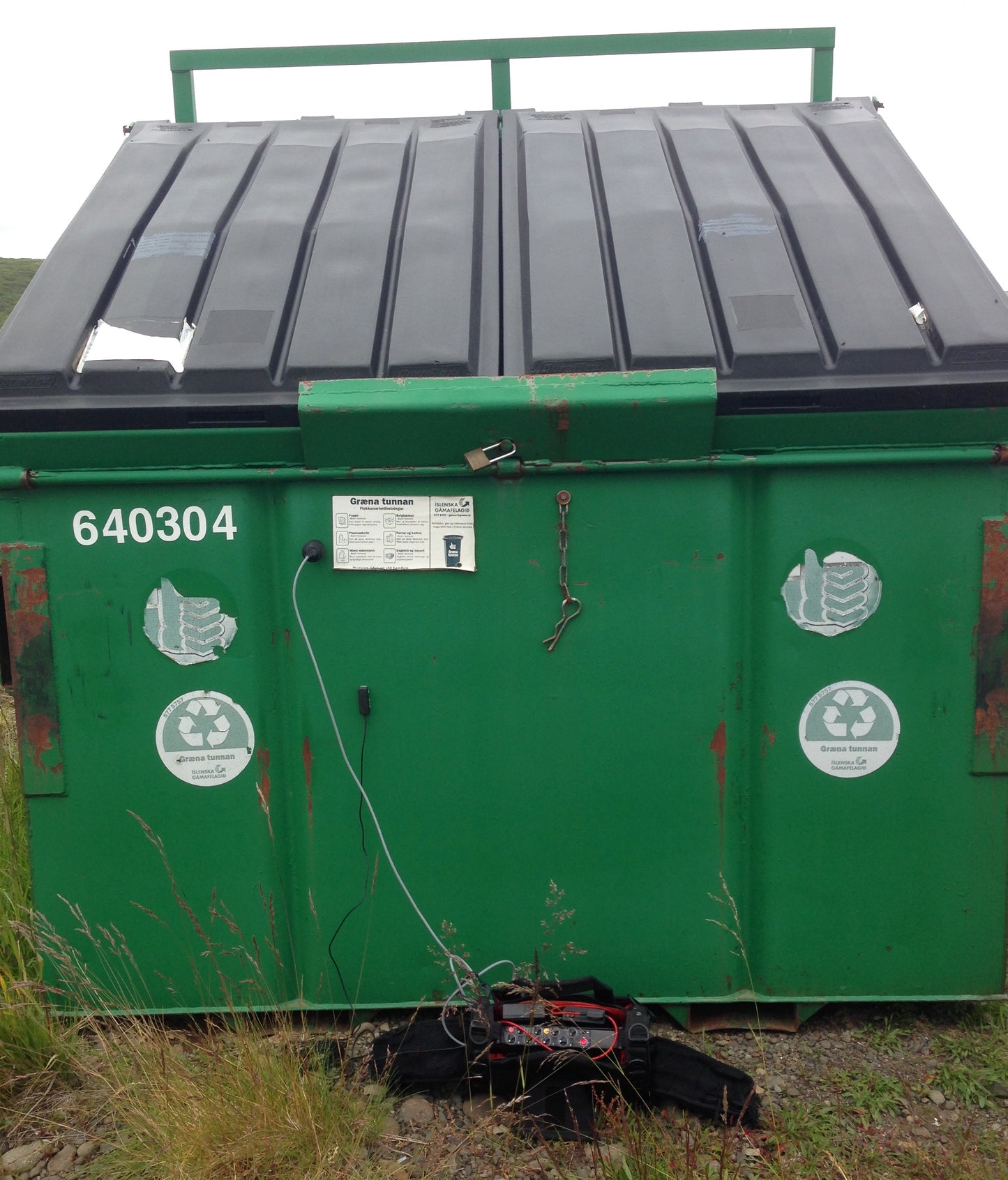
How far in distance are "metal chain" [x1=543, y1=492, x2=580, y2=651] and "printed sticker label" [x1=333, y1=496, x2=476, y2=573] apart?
227 mm

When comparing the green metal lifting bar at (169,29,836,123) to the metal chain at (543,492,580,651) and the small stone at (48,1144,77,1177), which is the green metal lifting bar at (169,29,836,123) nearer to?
the metal chain at (543,492,580,651)

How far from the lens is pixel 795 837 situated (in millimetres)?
2270

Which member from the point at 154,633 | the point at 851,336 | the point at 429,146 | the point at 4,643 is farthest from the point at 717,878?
the point at 429,146

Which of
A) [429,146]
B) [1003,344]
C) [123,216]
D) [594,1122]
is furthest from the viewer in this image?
[429,146]

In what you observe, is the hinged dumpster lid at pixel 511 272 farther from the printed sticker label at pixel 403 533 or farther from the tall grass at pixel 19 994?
the tall grass at pixel 19 994

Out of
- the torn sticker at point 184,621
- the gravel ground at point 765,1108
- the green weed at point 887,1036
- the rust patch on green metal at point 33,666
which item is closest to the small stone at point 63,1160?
the gravel ground at point 765,1108

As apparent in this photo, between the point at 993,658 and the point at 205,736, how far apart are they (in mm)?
2077

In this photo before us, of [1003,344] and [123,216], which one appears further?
[123,216]

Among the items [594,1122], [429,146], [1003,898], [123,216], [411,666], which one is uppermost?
[429,146]

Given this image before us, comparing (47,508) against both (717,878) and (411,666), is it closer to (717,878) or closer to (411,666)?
(411,666)

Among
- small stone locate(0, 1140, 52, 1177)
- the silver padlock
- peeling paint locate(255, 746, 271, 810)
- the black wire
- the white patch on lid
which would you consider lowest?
small stone locate(0, 1140, 52, 1177)

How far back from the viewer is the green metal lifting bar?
2.98 metres

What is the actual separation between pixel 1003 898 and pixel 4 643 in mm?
→ 2747

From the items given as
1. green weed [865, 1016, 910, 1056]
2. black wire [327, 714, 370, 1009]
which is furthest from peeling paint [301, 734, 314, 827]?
green weed [865, 1016, 910, 1056]
